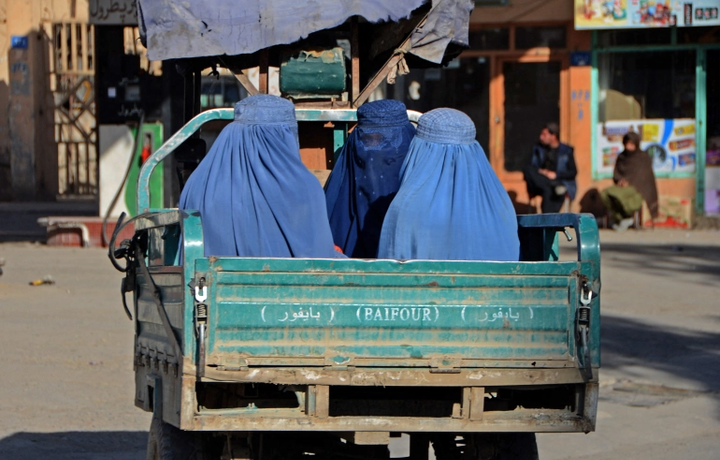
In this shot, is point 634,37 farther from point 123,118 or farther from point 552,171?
point 123,118

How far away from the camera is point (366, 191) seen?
477 cm

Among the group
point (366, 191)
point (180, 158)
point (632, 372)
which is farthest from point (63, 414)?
point (632, 372)

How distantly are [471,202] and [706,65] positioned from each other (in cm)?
1329

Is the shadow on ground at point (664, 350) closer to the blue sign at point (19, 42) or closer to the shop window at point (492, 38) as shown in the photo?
the shop window at point (492, 38)

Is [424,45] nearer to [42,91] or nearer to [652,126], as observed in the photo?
[652,126]

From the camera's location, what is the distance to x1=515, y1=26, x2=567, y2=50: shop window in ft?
54.3

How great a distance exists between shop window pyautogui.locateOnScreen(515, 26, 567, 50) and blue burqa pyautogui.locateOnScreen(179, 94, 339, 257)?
13112 millimetres

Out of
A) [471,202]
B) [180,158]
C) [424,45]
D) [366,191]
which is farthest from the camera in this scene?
[424,45]

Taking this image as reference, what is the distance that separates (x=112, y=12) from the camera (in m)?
13.7

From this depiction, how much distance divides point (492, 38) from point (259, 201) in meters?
13.3

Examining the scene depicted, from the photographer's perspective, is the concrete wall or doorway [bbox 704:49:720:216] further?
the concrete wall

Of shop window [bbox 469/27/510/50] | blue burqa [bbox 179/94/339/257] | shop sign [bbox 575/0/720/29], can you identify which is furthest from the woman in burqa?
blue burqa [bbox 179/94/339/257]

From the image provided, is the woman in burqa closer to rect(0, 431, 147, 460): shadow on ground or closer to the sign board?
the sign board

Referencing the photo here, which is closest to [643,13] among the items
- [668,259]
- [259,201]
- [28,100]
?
[668,259]
